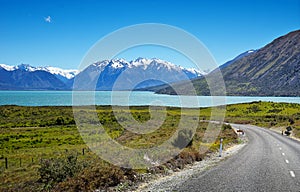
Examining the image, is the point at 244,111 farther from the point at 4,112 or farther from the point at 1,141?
the point at 1,141

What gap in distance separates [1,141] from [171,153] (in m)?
40.2

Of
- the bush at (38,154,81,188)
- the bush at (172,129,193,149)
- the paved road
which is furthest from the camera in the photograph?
the bush at (172,129,193,149)

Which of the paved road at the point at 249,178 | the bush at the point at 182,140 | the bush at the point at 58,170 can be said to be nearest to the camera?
the paved road at the point at 249,178

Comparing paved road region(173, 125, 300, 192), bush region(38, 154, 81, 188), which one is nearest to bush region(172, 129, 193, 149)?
paved road region(173, 125, 300, 192)

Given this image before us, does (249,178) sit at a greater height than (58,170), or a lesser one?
greater

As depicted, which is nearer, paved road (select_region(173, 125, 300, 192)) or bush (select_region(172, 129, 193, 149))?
paved road (select_region(173, 125, 300, 192))

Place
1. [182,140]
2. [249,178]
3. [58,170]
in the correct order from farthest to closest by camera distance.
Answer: [182,140] → [58,170] → [249,178]

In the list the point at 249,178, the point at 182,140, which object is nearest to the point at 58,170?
the point at 249,178

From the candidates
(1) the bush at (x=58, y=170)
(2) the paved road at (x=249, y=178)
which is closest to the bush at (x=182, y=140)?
(2) the paved road at (x=249, y=178)

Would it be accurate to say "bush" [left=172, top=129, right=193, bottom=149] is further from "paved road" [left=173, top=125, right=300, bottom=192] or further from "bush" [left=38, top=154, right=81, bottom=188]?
"bush" [left=38, top=154, right=81, bottom=188]

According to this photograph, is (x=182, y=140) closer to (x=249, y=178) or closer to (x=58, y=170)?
(x=249, y=178)

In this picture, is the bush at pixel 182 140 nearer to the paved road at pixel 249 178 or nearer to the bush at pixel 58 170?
the paved road at pixel 249 178

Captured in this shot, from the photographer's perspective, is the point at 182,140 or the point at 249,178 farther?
the point at 182,140

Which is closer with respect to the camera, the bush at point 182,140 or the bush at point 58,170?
the bush at point 58,170
